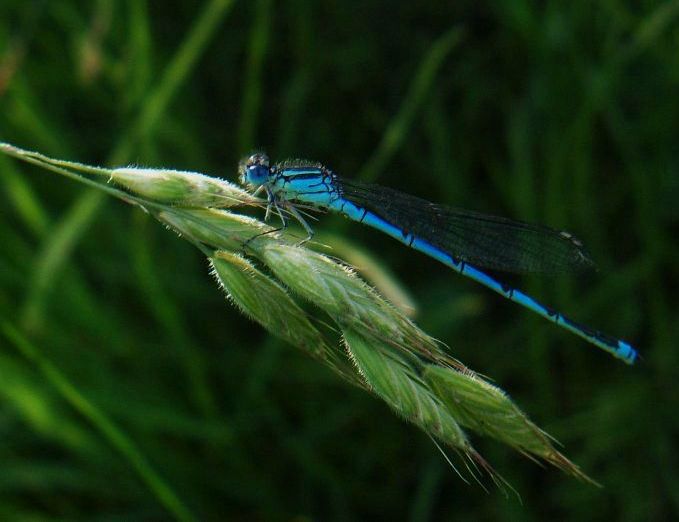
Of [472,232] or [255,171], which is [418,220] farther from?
[255,171]

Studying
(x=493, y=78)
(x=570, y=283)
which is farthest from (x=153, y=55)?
(x=570, y=283)

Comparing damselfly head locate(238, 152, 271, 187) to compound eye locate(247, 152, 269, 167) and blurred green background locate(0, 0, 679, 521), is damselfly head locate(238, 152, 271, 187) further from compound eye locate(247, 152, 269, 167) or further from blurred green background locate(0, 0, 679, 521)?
blurred green background locate(0, 0, 679, 521)

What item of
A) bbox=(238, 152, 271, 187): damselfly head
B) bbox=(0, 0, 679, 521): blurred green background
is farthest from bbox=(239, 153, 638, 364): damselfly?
bbox=(0, 0, 679, 521): blurred green background

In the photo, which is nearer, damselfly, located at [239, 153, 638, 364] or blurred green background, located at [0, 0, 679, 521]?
damselfly, located at [239, 153, 638, 364]

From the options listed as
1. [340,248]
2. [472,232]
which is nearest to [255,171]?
[340,248]

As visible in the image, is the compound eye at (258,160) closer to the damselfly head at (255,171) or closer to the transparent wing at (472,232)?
the damselfly head at (255,171)

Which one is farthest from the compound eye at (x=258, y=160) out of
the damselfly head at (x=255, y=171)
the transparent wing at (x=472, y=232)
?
the transparent wing at (x=472, y=232)
